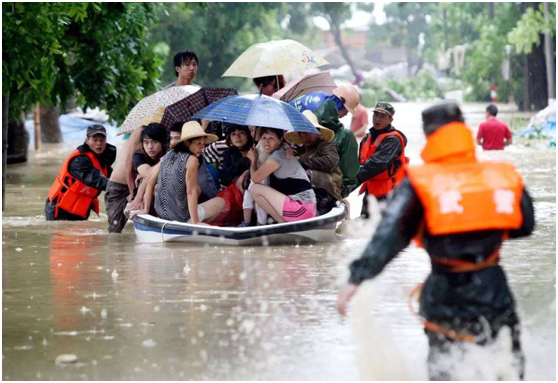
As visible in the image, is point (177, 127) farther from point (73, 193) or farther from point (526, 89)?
point (526, 89)

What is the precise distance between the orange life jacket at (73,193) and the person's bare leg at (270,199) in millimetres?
2782

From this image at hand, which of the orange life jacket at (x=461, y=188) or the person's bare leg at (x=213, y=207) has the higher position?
Answer: the orange life jacket at (x=461, y=188)

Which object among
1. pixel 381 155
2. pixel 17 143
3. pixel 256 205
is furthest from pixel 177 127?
pixel 17 143

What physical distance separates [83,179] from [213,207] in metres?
2.13

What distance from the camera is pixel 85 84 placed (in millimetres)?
20500

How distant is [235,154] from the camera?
496 inches

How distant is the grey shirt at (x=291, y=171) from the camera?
39.4 ft

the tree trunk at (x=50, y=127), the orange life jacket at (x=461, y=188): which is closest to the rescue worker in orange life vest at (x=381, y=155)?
the orange life jacket at (x=461, y=188)

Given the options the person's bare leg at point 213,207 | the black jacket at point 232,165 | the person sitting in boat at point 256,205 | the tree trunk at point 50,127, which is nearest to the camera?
the person sitting in boat at point 256,205

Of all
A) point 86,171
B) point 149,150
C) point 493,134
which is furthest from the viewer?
point 493,134

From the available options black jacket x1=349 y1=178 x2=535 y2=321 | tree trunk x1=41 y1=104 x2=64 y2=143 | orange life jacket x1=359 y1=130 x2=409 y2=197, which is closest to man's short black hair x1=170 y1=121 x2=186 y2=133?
orange life jacket x1=359 y1=130 x2=409 y2=197

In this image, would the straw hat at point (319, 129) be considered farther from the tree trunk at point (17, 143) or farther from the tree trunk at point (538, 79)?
the tree trunk at point (538, 79)

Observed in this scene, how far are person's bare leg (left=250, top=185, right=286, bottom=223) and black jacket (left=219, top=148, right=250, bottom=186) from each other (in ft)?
2.06

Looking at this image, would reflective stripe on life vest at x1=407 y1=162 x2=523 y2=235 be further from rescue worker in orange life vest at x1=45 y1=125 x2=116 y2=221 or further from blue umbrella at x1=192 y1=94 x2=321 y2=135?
rescue worker in orange life vest at x1=45 y1=125 x2=116 y2=221
